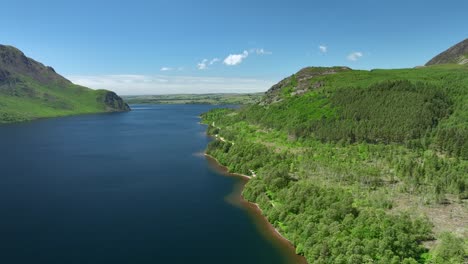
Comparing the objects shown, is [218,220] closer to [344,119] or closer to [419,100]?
[344,119]

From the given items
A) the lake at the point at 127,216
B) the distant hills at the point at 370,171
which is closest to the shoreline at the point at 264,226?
the lake at the point at 127,216

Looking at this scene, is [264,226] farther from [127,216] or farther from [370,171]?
[370,171]

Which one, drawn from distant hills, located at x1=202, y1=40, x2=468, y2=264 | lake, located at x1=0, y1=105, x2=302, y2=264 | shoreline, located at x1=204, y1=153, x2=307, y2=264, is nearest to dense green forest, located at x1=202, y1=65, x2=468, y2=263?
distant hills, located at x1=202, y1=40, x2=468, y2=264

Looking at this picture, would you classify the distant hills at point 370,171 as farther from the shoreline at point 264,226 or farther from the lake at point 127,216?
the lake at point 127,216

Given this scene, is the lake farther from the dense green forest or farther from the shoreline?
the dense green forest

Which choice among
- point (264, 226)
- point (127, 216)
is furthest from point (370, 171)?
point (127, 216)

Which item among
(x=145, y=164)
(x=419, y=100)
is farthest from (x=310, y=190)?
(x=419, y=100)

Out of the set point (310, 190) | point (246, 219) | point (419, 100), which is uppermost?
point (419, 100)
